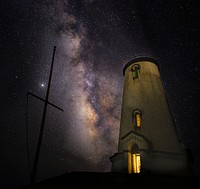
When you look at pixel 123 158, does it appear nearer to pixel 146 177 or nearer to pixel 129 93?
pixel 146 177

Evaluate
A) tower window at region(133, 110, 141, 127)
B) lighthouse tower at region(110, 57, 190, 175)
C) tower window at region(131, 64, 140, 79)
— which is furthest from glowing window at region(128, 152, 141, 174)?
tower window at region(131, 64, 140, 79)

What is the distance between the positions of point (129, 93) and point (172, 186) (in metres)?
9.03

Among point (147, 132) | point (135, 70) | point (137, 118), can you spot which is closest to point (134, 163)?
point (147, 132)

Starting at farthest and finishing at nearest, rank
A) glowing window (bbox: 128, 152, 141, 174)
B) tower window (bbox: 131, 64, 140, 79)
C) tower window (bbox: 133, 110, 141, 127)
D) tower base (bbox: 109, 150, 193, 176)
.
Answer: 1. tower window (bbox: 131, 64, 140, 79)
2. tower window (bbox: 133, 110, 141, 127)
3. glowing window (bbox: 128, 152, 141, 174)
4. tower base (bbox: 109, 150, 193, 176)

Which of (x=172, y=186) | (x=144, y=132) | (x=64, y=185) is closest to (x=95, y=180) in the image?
(x=64, y=185)

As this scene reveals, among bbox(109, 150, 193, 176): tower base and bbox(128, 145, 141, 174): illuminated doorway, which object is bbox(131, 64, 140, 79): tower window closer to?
bbox(128, 145, 141, 174): illuminated doorway

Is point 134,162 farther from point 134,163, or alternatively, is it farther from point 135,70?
point 135,70

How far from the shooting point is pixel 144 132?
14.0m

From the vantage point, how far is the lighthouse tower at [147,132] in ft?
41.8

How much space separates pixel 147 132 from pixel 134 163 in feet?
8.40

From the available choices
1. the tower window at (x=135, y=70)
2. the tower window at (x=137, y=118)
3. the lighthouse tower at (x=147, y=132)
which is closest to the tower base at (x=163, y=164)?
the lighthouse tower at (x=147, y=132)

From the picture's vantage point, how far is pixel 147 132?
548 inches

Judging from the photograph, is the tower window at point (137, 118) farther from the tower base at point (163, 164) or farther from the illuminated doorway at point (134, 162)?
the tower base at point (163, 164)

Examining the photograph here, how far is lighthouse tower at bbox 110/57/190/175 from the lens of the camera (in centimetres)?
1275
